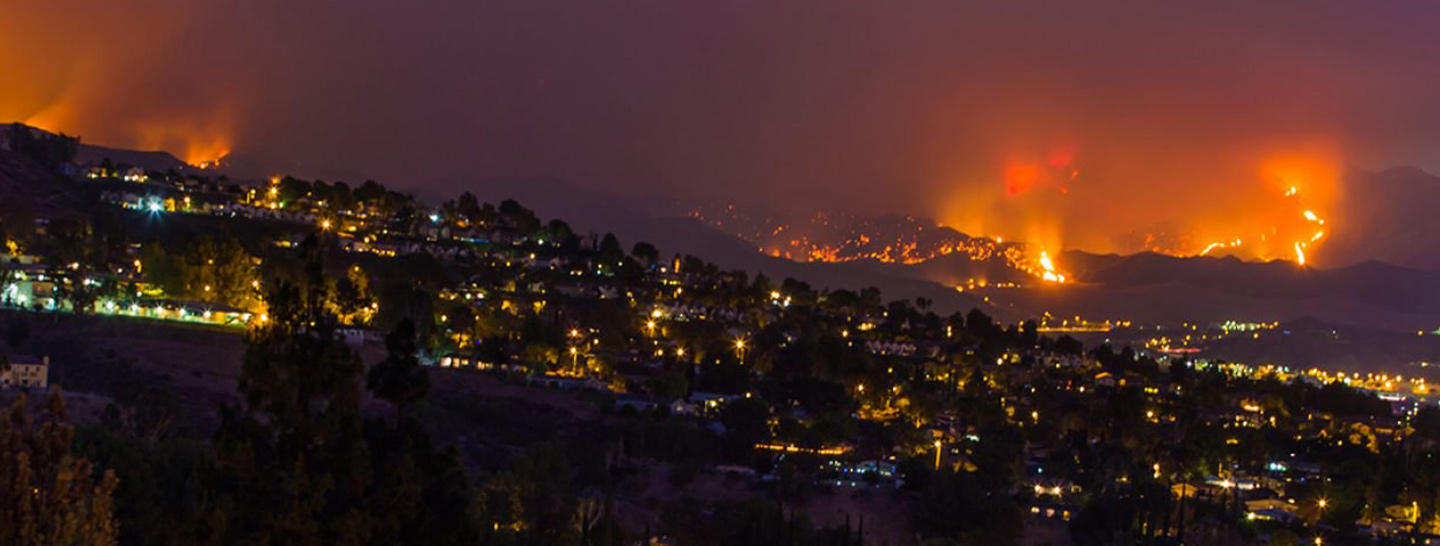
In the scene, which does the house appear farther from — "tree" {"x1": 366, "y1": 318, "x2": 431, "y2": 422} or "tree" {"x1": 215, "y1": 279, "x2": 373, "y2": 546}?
"tree" {"x1": 215, "y1": 279, "x2": 373, "y2": 546}

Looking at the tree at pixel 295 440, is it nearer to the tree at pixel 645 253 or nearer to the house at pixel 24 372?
the house at pixel 24 372

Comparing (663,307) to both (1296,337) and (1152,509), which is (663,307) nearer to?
(1152,509)

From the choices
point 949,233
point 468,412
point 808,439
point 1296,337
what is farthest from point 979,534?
point 949,233

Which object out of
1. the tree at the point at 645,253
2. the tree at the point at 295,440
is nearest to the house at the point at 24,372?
the tree at the point at 295,440

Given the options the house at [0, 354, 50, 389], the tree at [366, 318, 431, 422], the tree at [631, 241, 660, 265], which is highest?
the tree at [631, 241, 660, 265]

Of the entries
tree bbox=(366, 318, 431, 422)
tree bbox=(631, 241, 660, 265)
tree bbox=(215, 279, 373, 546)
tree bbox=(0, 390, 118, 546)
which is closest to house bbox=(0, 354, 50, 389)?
tree bbox=(366, 318, 431, 422)

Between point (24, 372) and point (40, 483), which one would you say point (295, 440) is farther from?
point (24, 372)
